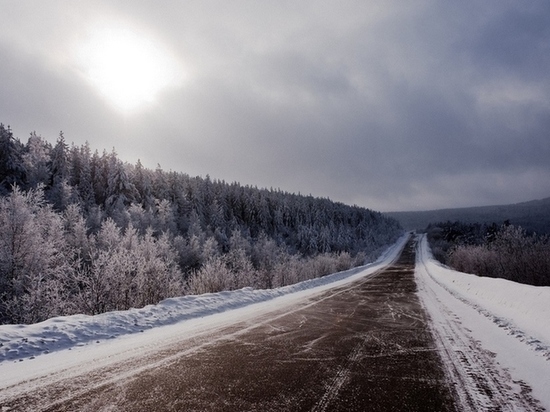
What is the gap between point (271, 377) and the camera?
4.40 meters

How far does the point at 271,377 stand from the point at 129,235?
36293mm

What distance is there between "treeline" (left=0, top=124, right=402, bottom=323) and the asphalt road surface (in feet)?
33.9

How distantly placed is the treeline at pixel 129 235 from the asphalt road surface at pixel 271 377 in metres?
Answer: 10.3

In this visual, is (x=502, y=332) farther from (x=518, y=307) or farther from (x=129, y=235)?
(x=129, y=235)

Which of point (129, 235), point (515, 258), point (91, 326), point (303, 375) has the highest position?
point (129, 235)

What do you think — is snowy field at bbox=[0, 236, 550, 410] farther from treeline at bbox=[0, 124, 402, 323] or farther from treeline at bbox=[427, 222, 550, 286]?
treeline at bbox=[427, 222, 550, 286]

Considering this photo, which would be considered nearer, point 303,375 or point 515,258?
point 303,375

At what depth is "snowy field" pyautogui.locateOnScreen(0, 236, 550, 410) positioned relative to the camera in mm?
4561

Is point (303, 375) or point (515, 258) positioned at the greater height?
point (303, 375)

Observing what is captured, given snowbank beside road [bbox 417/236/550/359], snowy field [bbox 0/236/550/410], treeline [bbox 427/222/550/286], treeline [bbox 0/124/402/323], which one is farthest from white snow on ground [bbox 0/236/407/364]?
treeline [bbox 427/222/550/286]

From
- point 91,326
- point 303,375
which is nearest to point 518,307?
point 303,375

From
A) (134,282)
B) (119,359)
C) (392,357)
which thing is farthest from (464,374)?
(134,282)

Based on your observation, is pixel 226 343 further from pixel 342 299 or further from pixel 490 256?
pixel 490 256

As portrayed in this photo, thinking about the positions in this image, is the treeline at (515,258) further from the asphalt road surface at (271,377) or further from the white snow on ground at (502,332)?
the asphalt road surface at (271,377)
